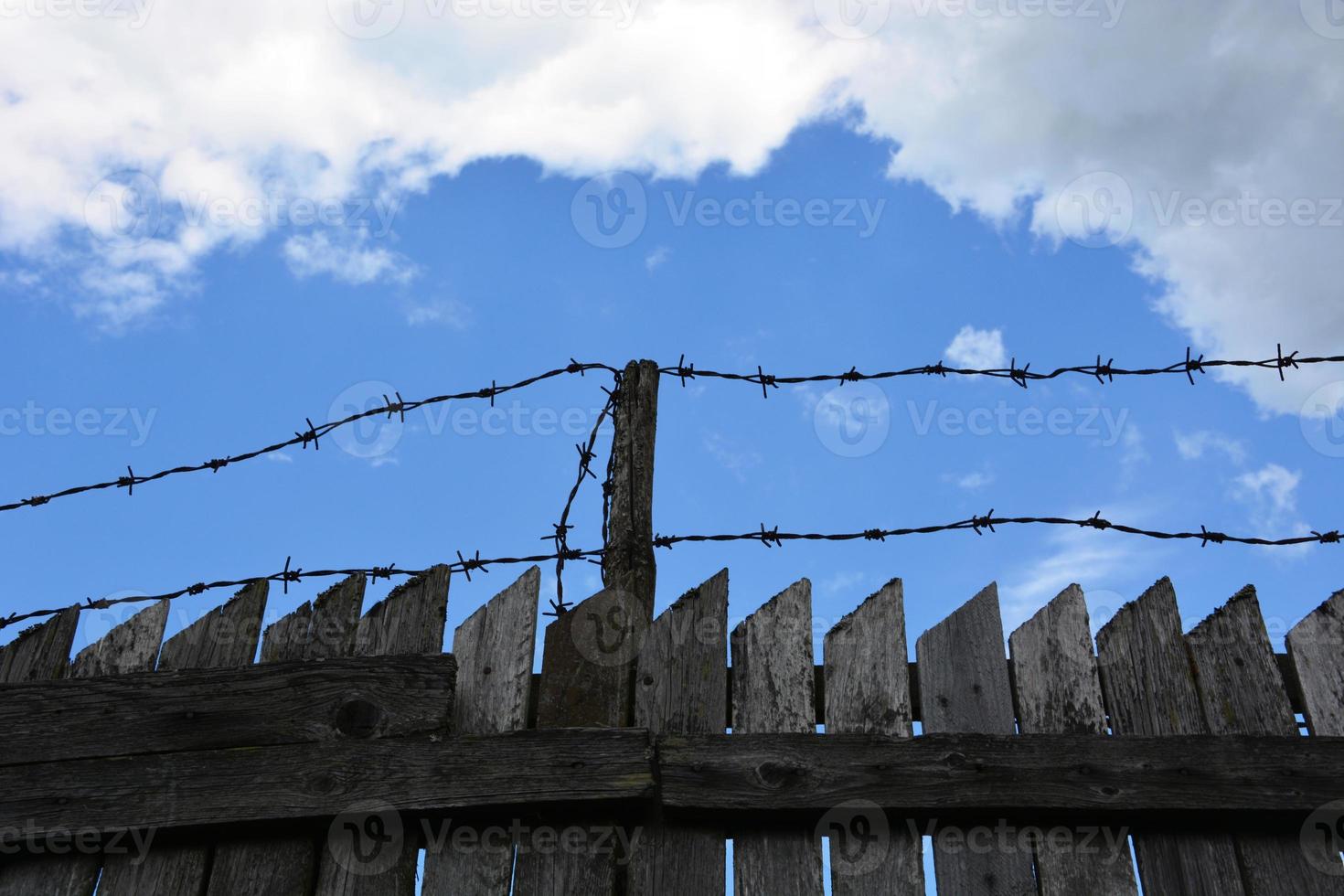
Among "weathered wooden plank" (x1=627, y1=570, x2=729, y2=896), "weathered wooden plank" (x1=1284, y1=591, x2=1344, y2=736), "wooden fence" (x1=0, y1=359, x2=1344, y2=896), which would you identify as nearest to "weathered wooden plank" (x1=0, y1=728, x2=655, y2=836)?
"wooden fence" (x1=0, y1=359, x2=1344, y2=896)

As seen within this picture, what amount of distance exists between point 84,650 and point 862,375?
2.30 m

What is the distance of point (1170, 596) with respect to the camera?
2494mm

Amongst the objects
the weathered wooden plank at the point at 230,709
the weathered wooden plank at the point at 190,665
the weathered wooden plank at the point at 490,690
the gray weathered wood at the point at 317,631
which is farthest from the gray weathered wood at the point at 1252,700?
the weathered wooden plank at the point at 190,665

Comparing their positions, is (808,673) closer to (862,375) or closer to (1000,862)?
(1000,862)

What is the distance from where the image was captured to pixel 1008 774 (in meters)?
2.17

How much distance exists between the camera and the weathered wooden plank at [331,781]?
2.17m

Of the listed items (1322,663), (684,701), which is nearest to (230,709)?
(684,701)

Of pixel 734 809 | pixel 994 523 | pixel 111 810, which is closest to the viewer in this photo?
pixel 734 809

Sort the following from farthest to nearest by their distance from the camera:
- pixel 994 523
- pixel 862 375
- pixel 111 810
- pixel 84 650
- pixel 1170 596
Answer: pixel 862 375, pixel 994 523, pixel 84 650, pixel 1170 596, pixel 111 810

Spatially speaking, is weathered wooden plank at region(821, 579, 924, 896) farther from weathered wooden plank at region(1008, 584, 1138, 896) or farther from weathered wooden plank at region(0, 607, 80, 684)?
weathered wooden plank at region(0, 607, 80, 684)

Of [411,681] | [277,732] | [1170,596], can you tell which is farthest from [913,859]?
[277,732]

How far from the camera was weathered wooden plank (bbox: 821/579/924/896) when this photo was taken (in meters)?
2.13

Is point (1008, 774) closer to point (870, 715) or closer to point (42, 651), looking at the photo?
point (870, 715)

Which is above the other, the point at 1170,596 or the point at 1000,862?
the point at 1170,596
